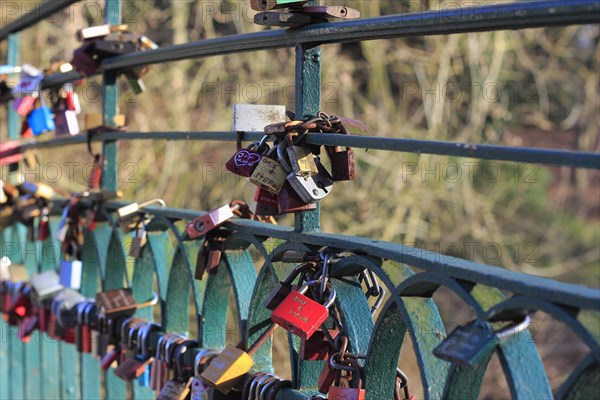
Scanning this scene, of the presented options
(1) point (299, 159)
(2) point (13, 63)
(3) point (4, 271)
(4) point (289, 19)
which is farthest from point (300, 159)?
(2) point (13, 63)

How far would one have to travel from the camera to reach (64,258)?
7.08 ft

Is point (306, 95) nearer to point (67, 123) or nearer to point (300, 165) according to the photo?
point (300, 165)

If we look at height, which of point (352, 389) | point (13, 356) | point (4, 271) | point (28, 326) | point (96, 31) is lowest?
point (13, 356)

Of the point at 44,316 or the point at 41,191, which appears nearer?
the point at 44,316

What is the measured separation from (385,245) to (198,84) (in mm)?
4496

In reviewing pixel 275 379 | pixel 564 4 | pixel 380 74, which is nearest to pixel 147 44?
pixel 275 379

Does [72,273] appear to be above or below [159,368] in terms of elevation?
above

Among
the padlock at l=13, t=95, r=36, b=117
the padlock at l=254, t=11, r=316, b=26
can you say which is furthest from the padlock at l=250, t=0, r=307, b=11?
the padlock at l=13, t=95, r=36, b=117

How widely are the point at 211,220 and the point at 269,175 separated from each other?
23 cm

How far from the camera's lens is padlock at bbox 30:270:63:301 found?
2.21m

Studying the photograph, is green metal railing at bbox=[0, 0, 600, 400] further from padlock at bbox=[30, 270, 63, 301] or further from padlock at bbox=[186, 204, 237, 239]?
padlock at bbox=[30, 270, 63, 301]

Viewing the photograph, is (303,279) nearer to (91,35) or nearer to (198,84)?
(91,35)

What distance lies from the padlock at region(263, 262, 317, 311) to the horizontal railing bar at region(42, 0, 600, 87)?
0.33m

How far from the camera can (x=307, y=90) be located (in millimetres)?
1250
